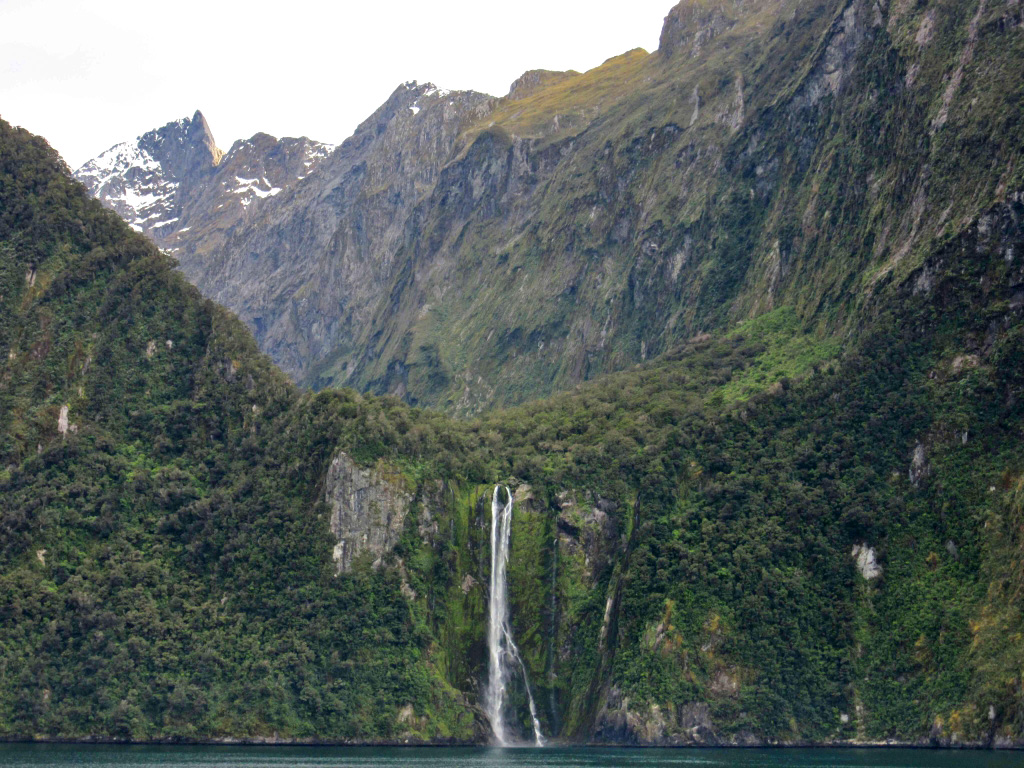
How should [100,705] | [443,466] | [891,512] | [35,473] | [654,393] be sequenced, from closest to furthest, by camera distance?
[100,705] < [891,512] < [35,473] < [443,466] < [654,393]

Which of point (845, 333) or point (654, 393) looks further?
point (654, 393)

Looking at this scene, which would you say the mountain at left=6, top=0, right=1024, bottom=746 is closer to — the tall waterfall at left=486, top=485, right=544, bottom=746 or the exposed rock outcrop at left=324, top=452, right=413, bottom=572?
the exposed rock outcrop at left=324, top=452, right=413, bottom=572

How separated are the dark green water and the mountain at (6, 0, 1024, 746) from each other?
5.53 meters

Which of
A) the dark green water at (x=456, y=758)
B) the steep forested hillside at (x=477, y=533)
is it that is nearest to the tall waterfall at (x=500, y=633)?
the steep forested hillside at (x=477, y=533)

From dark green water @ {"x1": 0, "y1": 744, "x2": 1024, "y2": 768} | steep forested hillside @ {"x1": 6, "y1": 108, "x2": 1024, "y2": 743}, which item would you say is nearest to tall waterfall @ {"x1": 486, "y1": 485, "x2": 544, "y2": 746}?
steep forested hillside @ {"x1": 6, "y1": 108, "x2": 1024, "y2": 743}

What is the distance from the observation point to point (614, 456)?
544ft

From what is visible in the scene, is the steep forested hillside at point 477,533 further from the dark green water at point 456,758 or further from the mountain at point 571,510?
the dark green water at point 456,758

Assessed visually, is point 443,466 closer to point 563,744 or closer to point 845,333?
point 563,744

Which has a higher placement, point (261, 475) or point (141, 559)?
point (261, 475)

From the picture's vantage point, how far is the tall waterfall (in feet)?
489

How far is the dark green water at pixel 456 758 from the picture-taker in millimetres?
104438

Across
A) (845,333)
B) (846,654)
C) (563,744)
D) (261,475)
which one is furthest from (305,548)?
(845,333)

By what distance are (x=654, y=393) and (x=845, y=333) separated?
94.9 feet

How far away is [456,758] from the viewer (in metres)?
122
